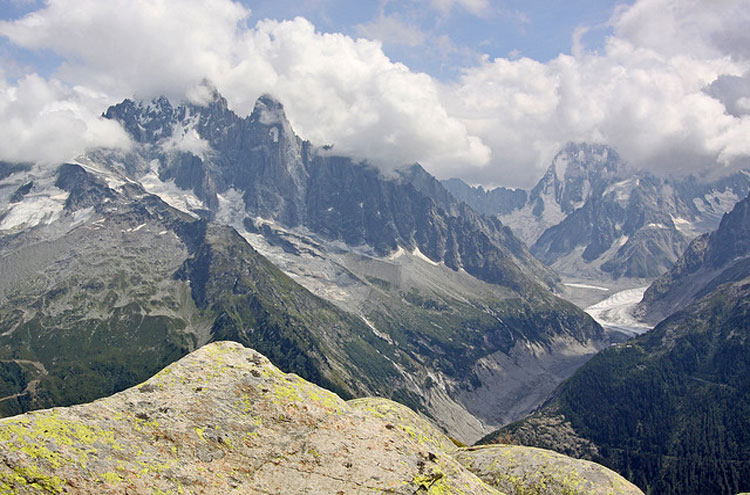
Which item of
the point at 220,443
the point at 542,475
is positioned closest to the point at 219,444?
the point at 220,443

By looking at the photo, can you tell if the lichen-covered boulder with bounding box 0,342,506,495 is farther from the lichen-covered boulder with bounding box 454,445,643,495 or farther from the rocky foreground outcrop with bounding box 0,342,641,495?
the lichen-covered boulder with bounding box 454,445,643,495

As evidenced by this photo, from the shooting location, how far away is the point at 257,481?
25984mm

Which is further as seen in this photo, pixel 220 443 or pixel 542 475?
pixel 542 475

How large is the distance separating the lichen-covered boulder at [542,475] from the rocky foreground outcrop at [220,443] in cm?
952

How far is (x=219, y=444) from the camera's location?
27.2 metres

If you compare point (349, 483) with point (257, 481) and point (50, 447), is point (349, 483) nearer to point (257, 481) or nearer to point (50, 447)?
point (257, 481)

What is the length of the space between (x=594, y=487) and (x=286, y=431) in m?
25.9

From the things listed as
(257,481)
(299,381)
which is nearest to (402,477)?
(257,481)

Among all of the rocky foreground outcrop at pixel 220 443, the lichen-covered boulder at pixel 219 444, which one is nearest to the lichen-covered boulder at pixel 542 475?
the rocky foreground outcrop at pixel 220 443

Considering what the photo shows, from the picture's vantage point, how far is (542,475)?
41.0 m

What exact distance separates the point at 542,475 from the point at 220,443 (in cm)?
2727

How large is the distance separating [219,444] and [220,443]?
8cm

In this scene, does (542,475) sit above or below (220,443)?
below

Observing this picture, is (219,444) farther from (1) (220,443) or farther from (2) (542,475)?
(2) (542,475)
